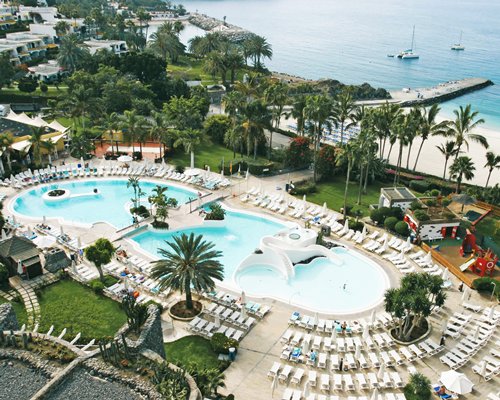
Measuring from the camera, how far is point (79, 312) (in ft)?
98.5

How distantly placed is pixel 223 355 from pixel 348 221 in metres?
20.2

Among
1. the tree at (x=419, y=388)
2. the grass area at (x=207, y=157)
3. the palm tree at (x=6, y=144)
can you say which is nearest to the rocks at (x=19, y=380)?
the tree at (x=419, y=388)

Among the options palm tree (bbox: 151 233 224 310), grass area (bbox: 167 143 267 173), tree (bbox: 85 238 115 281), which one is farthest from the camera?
grass area (bbox: 167 143 267 173)

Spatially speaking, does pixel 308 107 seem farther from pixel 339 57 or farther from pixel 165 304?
pixel 339 57

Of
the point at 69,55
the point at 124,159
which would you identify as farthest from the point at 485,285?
the point at 69,55

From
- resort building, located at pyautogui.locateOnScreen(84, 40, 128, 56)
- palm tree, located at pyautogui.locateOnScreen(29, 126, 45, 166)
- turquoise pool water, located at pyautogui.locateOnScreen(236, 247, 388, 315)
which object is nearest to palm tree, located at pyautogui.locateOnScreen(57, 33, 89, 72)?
resort building, located at pyautogui.locateOnScreen(84, 40, 128, 56)

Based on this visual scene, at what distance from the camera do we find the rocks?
1922 cm

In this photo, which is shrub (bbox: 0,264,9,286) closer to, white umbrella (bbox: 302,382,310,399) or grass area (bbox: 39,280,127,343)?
grass area (bbox: 39,280,127,343)

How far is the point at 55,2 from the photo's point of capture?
174875mm

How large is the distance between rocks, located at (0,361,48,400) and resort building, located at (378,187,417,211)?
1294 inches

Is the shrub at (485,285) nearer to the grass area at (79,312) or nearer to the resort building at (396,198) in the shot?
the resort building at (396,198)

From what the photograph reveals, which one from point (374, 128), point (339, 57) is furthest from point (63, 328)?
point (339, 57)

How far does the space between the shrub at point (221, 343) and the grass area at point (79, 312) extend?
6.06 meters

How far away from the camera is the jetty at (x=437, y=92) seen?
330ft
